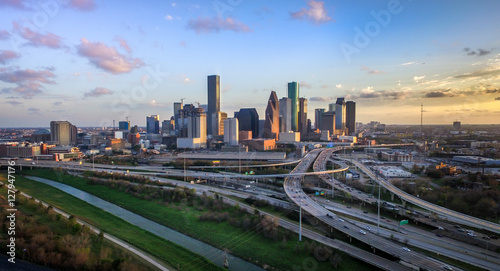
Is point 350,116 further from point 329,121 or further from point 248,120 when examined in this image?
point 248,120

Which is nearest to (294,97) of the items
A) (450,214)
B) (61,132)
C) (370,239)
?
(61,132)

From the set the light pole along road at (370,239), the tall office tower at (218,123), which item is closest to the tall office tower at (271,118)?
the tall office tower at (218,123)

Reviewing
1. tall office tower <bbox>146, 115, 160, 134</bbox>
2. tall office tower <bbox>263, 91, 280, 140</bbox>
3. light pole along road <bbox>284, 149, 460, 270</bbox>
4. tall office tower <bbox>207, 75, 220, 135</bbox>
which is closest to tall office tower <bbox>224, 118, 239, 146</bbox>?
tall office tower <bbox>263, 91, 280, 140</bbox>

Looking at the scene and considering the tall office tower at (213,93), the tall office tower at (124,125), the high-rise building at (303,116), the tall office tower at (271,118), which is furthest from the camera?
the tall office tower at (124,125)

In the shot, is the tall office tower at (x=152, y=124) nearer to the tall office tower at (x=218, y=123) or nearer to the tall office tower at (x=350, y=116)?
the tall office tower at (x=218, y=123)

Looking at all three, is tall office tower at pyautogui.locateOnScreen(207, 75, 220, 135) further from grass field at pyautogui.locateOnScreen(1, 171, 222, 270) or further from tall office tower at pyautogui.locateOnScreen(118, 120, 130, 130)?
grass field at pyautogui.locateOnScreen(1, 171, 222, 270)

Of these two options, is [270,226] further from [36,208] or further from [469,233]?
[36,208]

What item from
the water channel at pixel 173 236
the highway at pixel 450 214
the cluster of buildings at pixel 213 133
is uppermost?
the cluster of buildings at pixel 213 133
